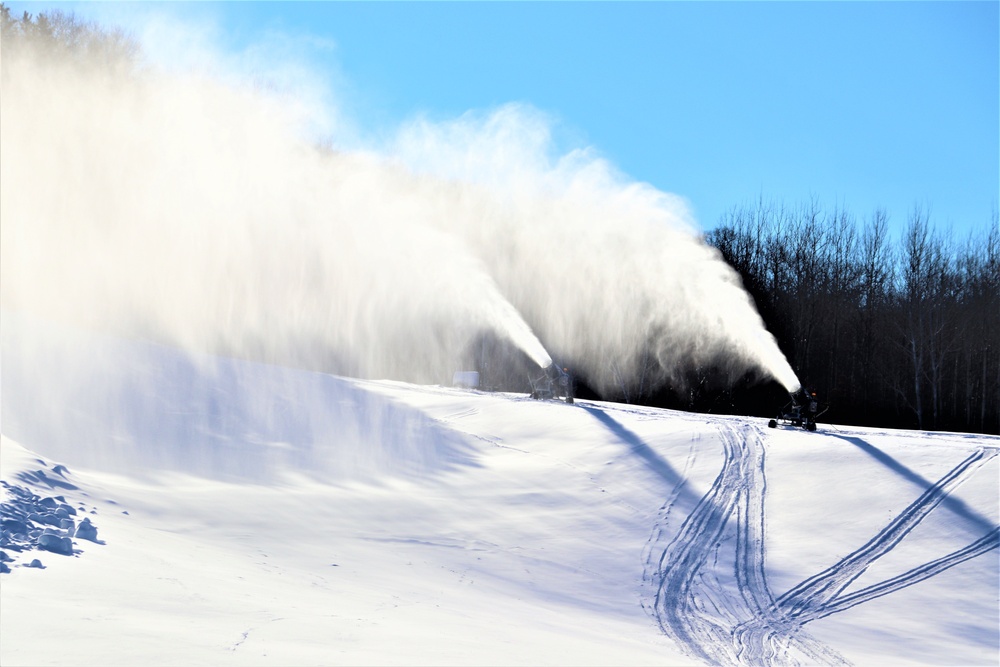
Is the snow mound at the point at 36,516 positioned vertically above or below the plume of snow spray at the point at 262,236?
below

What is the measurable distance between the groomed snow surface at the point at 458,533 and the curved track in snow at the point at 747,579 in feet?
0.13

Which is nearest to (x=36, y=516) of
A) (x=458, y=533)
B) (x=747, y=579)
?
(x=458, y=533)

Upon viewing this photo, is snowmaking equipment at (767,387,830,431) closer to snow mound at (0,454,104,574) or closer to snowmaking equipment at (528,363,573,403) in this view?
snowmaking equipment at (528,363,573,403)

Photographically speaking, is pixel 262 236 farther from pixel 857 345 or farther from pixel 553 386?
pixel 857 345

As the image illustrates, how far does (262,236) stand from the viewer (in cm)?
2850

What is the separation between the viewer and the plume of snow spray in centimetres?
2391

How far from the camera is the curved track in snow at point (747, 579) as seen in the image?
8562mm

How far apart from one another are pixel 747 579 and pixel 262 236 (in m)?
22.8

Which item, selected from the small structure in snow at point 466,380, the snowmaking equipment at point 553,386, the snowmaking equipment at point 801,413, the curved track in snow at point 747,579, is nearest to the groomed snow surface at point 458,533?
the curved track in snow at point 747,579

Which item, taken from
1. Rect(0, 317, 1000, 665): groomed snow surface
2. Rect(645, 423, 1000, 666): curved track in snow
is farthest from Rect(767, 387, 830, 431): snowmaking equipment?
Rect(645, 423, 1000, 666): curved track in snow

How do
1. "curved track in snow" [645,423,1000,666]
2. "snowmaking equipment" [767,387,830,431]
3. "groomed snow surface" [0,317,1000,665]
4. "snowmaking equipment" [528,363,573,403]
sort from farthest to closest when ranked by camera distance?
1. "snowmaking equipment" [528,363,573,403]
2. "snowmaking equipment" [767,387,830,431]
3. "curved track in snow" [645,423,1000,666]
4. "groomed snow surface" [0,317,1000,665]

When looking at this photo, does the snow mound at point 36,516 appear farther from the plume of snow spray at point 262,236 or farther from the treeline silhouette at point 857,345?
the treeline silhouette at point 857,345

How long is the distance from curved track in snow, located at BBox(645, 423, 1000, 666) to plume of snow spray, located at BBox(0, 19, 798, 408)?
23.9ft

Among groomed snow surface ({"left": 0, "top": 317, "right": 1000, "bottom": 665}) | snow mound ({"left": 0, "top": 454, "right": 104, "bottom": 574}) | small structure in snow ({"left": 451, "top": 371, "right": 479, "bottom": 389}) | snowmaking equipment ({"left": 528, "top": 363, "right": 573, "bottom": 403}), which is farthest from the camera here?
small structure in snow ({"left": 451, "top": 371, "right": 479, "bottom": 389})
